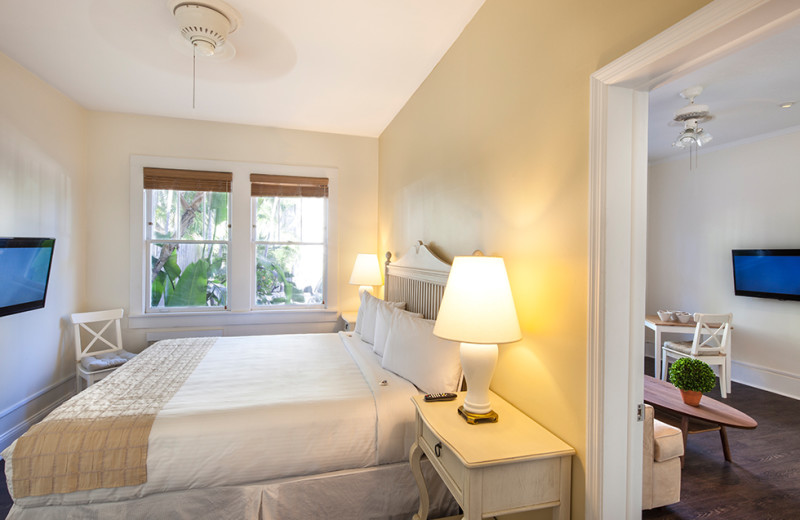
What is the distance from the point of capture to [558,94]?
4.93 ft

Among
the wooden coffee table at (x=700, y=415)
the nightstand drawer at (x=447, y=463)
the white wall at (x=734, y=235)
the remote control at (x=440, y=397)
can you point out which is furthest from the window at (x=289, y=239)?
the white wall at (x=734, y=235)

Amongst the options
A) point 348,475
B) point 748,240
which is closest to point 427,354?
point 348,475

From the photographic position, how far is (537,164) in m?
1.62

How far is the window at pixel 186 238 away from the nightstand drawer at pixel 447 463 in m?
3.23

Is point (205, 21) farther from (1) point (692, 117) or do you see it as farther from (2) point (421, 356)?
(1) point (692, 117)

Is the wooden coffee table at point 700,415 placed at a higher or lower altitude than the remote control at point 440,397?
lower

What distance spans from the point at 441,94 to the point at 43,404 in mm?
3996

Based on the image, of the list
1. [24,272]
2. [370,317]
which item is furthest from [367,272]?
[24,272]

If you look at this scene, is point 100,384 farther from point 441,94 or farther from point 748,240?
point 748,240

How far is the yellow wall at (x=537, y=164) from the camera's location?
53.1 inches

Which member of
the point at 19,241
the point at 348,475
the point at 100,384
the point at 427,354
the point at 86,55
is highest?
the point at 86,55

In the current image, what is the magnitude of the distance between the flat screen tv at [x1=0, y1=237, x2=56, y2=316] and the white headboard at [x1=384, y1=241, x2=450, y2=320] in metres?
2.74

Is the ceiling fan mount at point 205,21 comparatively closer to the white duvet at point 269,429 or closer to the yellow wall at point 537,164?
the yellow wall at point 537,164

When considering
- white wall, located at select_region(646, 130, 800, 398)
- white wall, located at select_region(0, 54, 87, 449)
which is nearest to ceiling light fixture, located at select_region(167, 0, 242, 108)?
white wall, located at select_region(0, 54, 87, 449)
